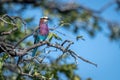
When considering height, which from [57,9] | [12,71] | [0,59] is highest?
[0,59]

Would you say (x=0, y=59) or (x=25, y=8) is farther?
(x=25, y=8)

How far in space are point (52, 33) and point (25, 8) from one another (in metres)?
4.56

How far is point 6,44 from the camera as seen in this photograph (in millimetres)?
3498

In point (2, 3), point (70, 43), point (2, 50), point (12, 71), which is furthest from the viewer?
point (2, 3)

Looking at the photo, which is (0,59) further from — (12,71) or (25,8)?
(25,8)

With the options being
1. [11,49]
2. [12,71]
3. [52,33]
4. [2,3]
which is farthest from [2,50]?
[2,3]

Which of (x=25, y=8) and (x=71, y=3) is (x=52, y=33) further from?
(x=71, y=3)

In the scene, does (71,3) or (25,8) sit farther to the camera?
(71,3)

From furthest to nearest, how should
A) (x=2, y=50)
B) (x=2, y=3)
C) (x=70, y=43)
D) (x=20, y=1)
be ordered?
1. (x=20, y=1)
2. (x=2, y=3)
3. (x=2, y=50)
4. (x=70, y=43)

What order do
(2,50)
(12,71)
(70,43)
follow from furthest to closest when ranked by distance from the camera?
(12,71), (2,50), (70,43)

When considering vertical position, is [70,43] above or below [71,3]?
above

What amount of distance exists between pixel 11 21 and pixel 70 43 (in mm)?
614

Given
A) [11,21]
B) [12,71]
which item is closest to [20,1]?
[12,71]

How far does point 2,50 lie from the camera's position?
3410 mm
